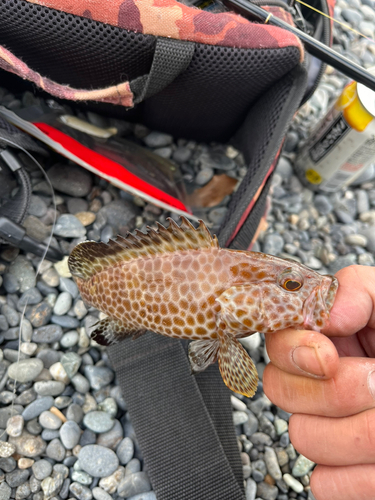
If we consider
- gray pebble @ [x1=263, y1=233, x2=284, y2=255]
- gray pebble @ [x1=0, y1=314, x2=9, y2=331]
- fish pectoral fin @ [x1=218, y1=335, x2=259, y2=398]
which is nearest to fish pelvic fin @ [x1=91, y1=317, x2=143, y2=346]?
fish pectoral fin @ [x1=218, y1=335, x2=259, y2=398]

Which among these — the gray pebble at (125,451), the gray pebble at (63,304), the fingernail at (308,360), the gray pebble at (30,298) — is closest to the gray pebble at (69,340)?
the gray pebble at (63,304)

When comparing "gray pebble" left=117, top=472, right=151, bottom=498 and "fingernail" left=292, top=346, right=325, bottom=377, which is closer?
"fingernail" left=292, top=346, right=325, bottom=377

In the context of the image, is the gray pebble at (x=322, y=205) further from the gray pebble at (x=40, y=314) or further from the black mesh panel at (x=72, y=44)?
the gray pebble at (x=40, y=314)

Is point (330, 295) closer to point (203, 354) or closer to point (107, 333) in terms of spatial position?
point (203, 354)

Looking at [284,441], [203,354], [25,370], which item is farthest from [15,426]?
[284,441]

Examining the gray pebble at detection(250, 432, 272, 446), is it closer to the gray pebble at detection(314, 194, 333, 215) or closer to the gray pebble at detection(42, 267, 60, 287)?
the gray pebble at detection(42, 267, 60, 287)
